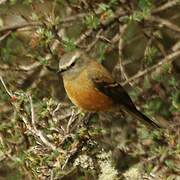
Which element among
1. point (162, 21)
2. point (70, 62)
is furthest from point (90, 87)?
point (162, 21)

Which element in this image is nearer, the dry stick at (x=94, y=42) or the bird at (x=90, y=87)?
the bird at (x=90, y=87)

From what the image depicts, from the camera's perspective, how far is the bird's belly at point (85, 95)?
4.34 m

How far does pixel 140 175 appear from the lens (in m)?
3.66

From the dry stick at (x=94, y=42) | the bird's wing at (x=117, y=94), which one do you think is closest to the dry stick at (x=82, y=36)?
the dry stick at (x=94, y=42)

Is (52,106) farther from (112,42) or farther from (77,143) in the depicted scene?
(112,42)

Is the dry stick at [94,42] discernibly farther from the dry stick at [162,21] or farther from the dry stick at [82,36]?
the dry stick at [162,21]

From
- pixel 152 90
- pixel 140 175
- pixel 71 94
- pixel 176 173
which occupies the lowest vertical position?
pixel 176 173

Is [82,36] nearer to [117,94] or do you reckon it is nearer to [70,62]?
[70,62]

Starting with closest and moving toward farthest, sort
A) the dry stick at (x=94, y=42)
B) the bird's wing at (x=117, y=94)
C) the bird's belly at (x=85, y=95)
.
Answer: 1. the bird's belly at (x=85, y=95)
2. the bird's wing at (x=117, y=94)
3. the dry stick at (x=94, y=42)

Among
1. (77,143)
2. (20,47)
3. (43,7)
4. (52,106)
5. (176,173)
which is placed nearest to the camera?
(77,143)

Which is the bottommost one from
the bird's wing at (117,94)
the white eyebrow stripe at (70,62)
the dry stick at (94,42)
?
the bird's wing at (117,94)

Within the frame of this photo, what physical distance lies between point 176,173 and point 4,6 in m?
3.54

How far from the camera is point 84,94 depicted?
14.4 feet

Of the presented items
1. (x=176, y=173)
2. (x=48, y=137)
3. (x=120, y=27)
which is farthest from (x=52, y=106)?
(x=120, y=27)
